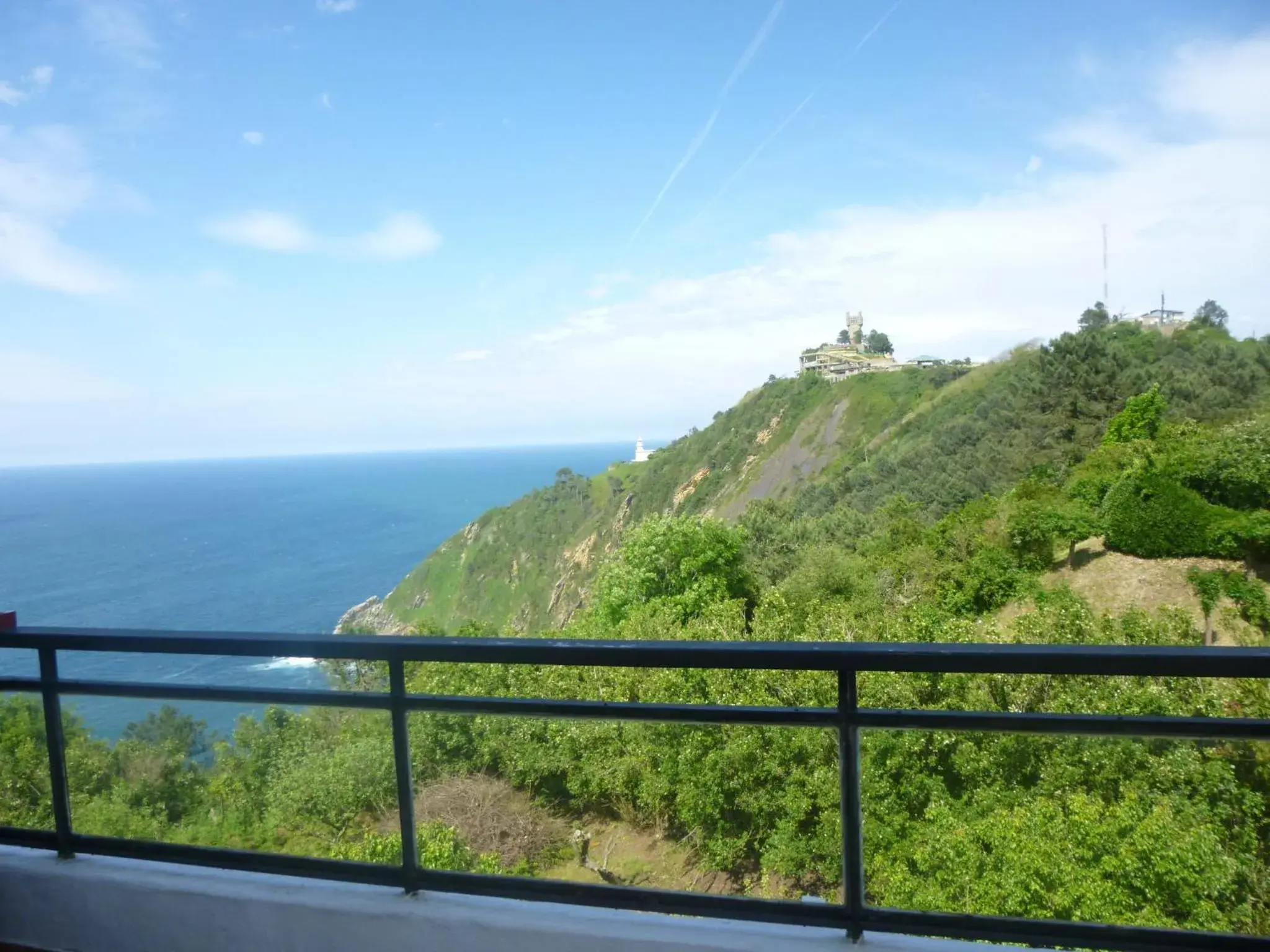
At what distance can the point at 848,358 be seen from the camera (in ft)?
281

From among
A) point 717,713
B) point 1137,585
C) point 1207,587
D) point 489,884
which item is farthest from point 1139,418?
A: point 489,884

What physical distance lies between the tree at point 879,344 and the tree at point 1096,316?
34.6 metres

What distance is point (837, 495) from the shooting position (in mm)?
48906

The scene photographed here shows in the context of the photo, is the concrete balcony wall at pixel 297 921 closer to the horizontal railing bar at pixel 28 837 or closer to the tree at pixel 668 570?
the horizontal railing bar at pixel 28 837

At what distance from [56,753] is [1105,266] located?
5933 cm

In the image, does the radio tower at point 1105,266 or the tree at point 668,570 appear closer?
the tree at point 668,570

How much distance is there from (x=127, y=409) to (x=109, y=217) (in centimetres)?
660

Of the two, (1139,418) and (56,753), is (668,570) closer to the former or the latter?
(1139,418)

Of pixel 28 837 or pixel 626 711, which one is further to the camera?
pixel 28 837

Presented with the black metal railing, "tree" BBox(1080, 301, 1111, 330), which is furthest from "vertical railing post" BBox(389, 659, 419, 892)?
"tree" BBox(1080, 301, 1111, 330)

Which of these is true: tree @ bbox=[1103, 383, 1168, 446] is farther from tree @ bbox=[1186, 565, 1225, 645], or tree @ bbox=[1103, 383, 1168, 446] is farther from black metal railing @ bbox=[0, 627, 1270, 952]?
black metal railing @ bbox=[0, 627, 1270, 952]

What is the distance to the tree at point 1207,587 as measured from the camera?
17.7 metres

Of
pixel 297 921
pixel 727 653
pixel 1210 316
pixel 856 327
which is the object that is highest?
pixel 856 327

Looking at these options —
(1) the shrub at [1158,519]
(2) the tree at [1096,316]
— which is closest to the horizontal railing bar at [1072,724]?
(1) the shrub at [1158,519]
